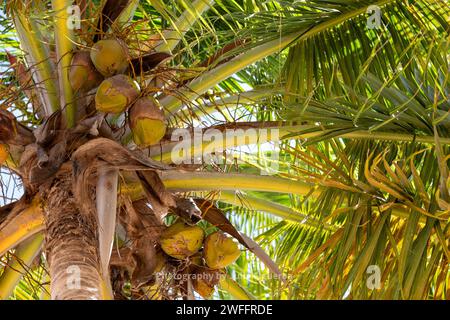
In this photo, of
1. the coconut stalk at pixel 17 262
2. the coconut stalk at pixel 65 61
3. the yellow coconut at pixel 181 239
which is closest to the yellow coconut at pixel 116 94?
the coconut stalk at pixel 65 61

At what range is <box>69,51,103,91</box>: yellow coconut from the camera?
3166mm

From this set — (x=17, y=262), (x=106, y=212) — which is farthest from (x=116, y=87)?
(x=17, y=262)

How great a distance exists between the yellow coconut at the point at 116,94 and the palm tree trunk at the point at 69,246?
331mm

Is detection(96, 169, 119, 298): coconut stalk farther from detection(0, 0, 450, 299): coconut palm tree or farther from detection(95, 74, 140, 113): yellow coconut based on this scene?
detection(95, 74, 140, 113): yellow coconut

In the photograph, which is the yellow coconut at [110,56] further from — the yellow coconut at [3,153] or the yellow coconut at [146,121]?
the yellow coconut at [3,153]

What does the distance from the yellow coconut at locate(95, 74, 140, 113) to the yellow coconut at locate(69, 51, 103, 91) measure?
207mm

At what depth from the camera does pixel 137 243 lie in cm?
323

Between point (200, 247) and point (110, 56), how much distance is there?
808mm

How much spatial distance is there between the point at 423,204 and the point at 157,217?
1020 mm

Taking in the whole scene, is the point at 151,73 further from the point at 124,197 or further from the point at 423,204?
the point at 423,204

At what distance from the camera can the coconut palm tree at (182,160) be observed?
3.01 meters
